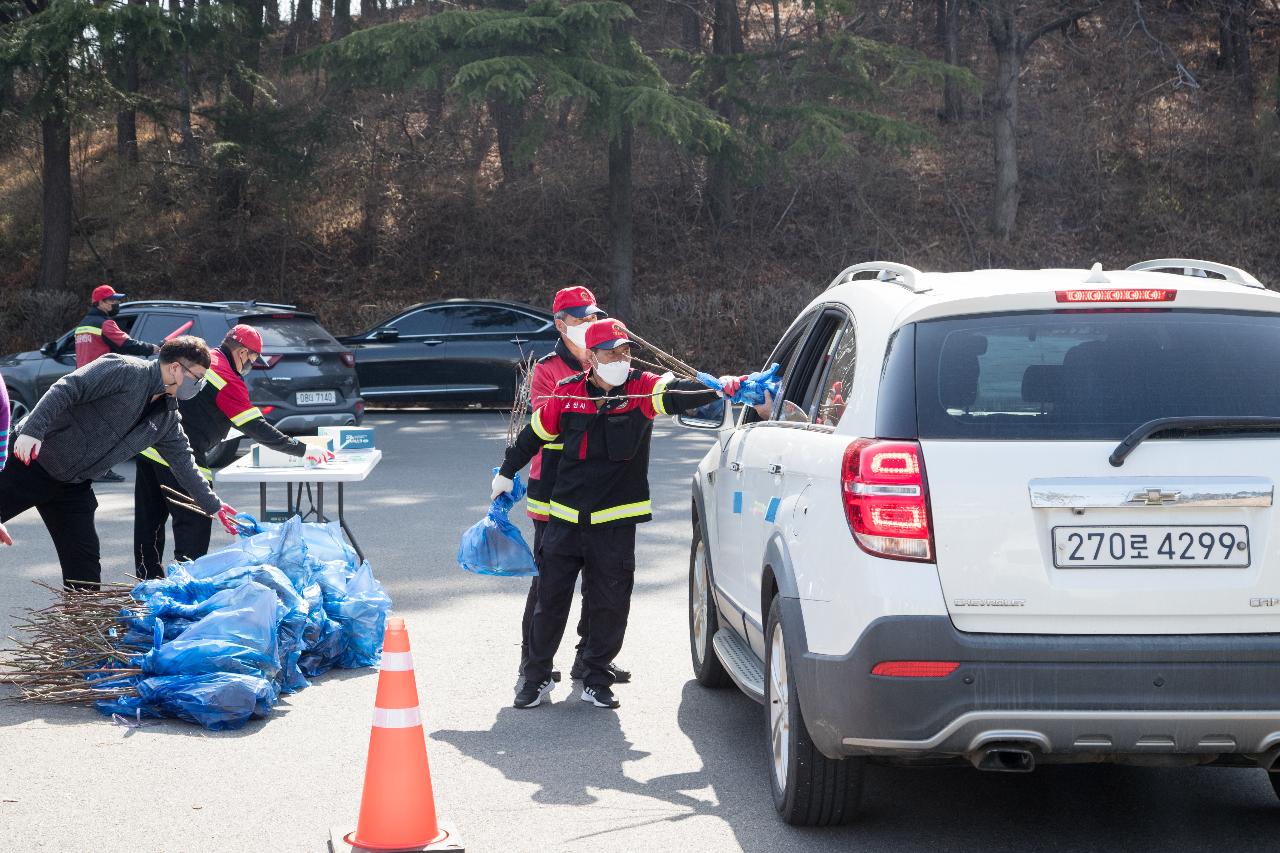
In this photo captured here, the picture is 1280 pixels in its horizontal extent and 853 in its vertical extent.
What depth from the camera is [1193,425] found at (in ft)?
14.3

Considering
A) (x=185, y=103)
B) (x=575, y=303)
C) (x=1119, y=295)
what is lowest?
(x=575, y=303)

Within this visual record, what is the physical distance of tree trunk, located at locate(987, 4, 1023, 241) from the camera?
2830 centimetres

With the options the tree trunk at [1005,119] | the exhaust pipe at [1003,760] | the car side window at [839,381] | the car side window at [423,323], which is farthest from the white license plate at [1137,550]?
the tree trunk at [1005,119]

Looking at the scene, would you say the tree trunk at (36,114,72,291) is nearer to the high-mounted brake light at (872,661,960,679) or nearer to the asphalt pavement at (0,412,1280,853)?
the asphalt pavement at (0,412,1280,853)

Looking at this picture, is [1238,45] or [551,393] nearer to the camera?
[551,393]

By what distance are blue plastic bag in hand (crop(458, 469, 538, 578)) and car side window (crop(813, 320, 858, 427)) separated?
83.4 inches

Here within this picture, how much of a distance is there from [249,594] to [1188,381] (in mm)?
4190

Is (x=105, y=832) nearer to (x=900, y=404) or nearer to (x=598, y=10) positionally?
(x=900, y=404)

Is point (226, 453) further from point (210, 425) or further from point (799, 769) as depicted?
point (799, 769)

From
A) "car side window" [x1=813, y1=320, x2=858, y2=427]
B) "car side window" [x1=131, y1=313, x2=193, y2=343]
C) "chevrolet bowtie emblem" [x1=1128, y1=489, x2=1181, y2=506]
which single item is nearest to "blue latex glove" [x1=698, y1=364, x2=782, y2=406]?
"car side window" [x1=813, y1=320, x2=858, y2=427]

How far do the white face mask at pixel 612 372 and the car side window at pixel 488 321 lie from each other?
1516 centimetres

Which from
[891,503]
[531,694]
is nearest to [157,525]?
[531,694]

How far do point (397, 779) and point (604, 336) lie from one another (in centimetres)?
245

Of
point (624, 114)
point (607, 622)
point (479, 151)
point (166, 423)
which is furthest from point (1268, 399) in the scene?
point (479, 151)
